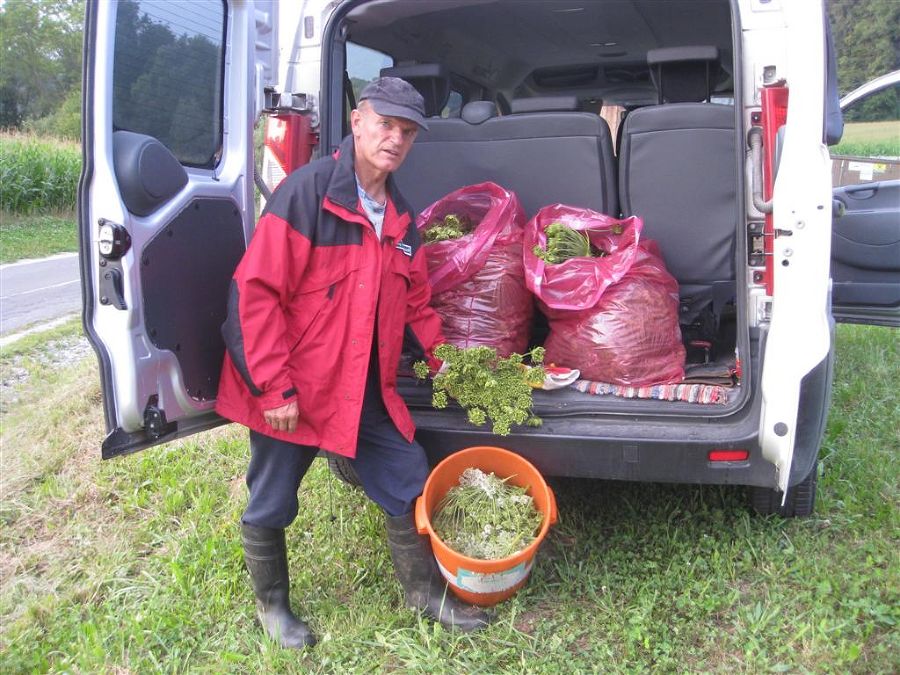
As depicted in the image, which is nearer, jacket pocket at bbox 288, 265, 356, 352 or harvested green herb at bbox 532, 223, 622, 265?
jacket pocket at bbox 288, 265, 356, 352

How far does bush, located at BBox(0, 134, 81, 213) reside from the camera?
1580 cm

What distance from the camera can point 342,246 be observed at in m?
2.48

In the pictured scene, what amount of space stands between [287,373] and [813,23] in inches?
71.6

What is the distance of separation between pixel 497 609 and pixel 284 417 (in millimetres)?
986

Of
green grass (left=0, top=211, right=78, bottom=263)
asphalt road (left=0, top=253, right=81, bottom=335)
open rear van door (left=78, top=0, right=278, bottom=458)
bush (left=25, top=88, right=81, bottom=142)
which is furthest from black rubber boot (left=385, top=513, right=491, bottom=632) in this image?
bush (left=25, top=88, right=81, bottom=142)

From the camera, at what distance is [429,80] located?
4086 millimetres

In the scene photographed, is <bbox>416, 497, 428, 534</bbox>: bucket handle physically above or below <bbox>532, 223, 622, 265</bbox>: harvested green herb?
below

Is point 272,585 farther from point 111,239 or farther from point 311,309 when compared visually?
point 111,239

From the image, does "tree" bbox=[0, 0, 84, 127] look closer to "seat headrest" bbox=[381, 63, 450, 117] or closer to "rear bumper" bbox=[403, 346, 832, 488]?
"seat headrest" bbox=[381, 63, 450, 117]

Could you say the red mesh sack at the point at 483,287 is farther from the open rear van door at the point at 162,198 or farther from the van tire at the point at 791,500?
the van tire at the point at 791,500

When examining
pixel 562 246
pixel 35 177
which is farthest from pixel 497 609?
pixel 35 177

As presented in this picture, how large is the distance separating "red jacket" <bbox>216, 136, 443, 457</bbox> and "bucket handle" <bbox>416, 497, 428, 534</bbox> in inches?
12.0

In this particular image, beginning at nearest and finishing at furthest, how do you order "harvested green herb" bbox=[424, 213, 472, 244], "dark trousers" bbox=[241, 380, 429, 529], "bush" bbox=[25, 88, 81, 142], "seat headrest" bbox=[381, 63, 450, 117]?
"dark trousers" bbox=[241, 380, 429, 529]
"harvested green herb" bbox=[424, 213, 472, 244]
"seat headrest" bbox=[381, 63, 450, 117]
"bush" bbox=[25, 88, 81, 142]

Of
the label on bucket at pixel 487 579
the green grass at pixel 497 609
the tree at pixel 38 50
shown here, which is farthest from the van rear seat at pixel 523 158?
the tree at pixel 38 50
